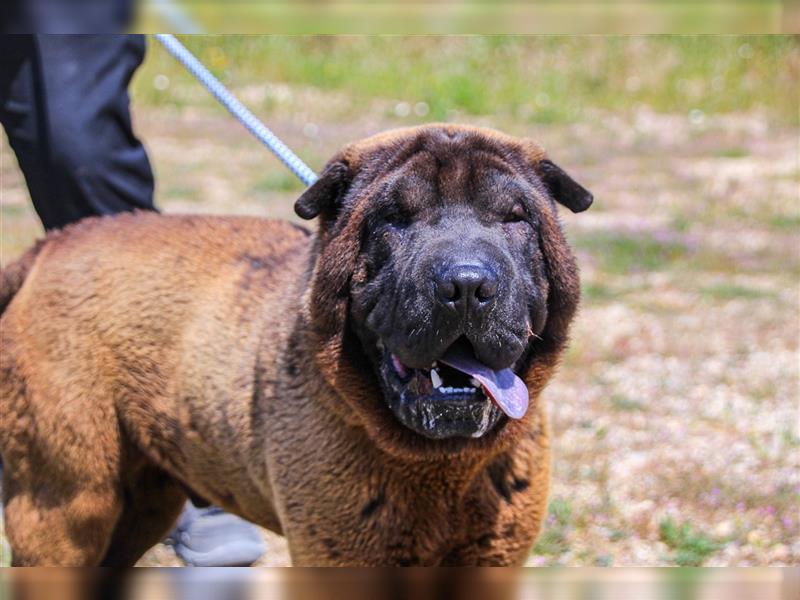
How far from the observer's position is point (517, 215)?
Answer: 2.87m

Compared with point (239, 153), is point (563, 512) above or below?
below

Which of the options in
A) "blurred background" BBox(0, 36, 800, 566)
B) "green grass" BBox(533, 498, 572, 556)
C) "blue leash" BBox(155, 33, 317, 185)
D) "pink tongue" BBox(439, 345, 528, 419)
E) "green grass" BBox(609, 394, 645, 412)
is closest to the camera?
"pink tongue" BBox(439, 345, 528, 419)

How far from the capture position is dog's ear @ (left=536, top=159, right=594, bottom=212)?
306cm

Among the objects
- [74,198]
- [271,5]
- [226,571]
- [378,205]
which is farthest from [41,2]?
[74,198]

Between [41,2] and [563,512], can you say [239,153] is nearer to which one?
[563,512]

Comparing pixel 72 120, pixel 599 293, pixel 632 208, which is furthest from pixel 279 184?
pixel 72 120

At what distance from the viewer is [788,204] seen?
10.1 m

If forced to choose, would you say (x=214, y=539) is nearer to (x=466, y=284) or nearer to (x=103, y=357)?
(x=103, y=357)

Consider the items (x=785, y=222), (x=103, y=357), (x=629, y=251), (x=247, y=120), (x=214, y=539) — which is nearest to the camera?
(x=103, y=357)

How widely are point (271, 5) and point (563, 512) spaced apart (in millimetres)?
3594

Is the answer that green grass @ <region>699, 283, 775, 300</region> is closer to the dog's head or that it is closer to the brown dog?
the brown dog

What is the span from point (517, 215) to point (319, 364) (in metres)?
0.66

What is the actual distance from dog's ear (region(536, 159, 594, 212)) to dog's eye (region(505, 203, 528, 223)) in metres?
0.22

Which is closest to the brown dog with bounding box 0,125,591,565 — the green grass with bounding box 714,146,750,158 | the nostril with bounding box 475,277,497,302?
the nostril with bounding box 475,277,497,302
